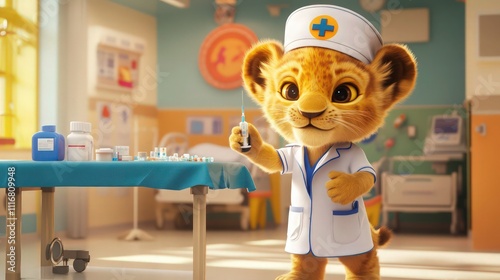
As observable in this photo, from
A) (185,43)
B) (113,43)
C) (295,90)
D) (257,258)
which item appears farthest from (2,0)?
(295,90)

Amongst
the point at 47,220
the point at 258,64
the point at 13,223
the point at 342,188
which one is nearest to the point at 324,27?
the point at 258,64

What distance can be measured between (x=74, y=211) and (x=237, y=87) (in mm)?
2585

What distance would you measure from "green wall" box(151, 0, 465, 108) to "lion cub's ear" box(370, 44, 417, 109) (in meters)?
5.14

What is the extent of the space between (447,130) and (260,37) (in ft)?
7.81

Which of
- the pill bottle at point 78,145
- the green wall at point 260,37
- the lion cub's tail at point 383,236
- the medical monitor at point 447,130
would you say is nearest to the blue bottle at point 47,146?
the pill bottle at point 78,145

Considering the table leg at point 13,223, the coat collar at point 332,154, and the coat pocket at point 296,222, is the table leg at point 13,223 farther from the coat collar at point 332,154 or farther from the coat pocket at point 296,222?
the coat collar at point 332,154

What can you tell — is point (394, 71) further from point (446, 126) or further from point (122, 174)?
point (446, 126)

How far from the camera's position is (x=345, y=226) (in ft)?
10.4

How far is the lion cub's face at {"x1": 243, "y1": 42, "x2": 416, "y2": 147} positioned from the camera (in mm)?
3145

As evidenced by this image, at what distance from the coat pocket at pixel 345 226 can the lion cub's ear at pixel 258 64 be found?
25.9 inches

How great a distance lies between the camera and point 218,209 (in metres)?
8.08

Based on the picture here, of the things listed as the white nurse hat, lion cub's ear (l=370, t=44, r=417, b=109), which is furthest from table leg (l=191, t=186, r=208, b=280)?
lion cub's ear (l=370, t=44, r=417, b=109)

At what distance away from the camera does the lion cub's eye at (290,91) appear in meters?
3.27

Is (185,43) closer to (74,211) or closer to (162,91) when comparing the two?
(162,91)
